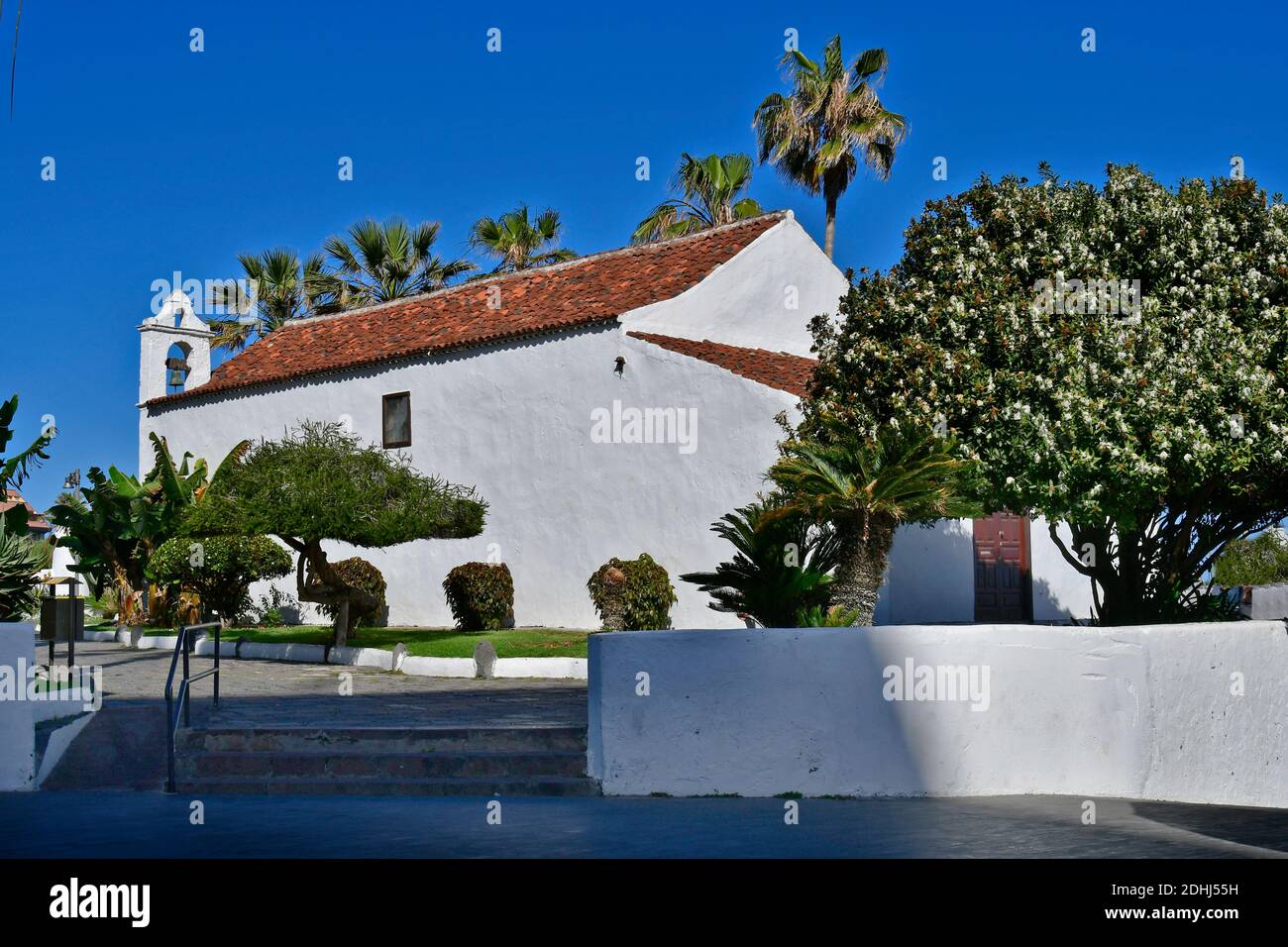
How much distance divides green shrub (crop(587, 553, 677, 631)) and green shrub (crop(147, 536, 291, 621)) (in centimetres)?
758

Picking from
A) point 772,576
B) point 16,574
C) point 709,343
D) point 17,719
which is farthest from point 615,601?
point 17,719

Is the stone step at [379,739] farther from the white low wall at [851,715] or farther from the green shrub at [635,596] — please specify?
the green shrub at [635,596]

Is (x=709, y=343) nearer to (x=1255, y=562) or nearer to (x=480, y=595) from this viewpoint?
(x=480, y=595)

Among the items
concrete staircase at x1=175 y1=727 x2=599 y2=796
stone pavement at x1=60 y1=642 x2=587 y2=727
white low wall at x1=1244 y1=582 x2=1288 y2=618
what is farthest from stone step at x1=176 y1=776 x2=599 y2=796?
white low wall at x1=1244 y1=582 x2=1288 y2=618

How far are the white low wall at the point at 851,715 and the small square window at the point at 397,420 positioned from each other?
1676 centimetres

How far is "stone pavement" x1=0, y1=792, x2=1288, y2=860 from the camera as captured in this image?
24.9 ft

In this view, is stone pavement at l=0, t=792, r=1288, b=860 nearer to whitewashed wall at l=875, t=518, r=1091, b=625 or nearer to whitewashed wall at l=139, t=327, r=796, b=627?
whitewashed wall at l=139, t=327, r=796, b=627

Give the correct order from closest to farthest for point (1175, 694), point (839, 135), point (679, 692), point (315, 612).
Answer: point (679, 692), point (1175, 694), point (315, 612), point (839, 135)

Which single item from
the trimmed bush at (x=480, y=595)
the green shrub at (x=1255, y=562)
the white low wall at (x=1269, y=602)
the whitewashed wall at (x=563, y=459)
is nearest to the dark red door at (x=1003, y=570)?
the white low wall at (x=1269, y=602)

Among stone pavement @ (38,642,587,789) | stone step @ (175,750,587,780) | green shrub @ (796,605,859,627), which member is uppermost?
green shrub @ (796,605,859,627)

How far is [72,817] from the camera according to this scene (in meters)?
→ 8.87

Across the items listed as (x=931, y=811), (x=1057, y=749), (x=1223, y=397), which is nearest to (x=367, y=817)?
(x=931, y=811)
